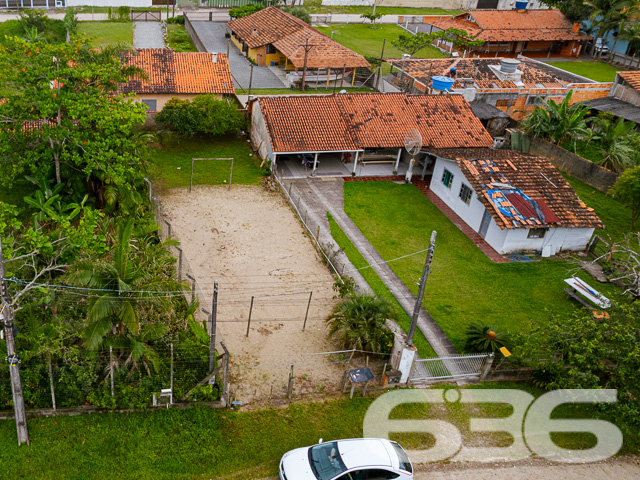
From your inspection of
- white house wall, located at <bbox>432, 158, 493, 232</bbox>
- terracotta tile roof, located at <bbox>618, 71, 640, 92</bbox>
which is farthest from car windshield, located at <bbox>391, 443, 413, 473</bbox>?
terracotta tile roof, located at <bbox>618, 71, 640, 92</bbox>

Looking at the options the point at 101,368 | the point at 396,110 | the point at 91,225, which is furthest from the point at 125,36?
the point at 101,368

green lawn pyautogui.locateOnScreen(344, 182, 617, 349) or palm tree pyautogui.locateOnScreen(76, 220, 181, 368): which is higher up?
palm tree pyautogui.locateOnScreen(76, 220, 181, 368)

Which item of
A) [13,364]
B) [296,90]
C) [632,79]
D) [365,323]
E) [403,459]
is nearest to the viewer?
[13,364]

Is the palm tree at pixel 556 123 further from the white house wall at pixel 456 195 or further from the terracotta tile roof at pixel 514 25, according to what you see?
→ the terracotta tile roof at pixel 514 25

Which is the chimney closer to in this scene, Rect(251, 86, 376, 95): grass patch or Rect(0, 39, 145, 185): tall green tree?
Rect(251, 86, 376, 95): grass patch

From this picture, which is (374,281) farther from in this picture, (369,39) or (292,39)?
(369,39)

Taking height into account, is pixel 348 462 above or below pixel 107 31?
below

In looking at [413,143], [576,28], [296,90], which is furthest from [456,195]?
[576,28]
